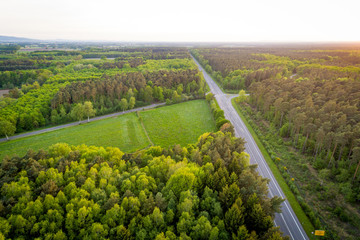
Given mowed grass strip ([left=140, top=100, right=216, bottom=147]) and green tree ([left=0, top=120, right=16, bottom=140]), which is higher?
green tree ([left=0, top=120, right=16, bottom=140])

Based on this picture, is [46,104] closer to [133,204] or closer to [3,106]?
[3,106]

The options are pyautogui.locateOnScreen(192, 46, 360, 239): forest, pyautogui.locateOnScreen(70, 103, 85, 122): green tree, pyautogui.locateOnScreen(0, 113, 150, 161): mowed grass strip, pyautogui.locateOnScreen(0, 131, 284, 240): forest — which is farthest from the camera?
pyautogui.locateOnScreen(70, 103, 85, 122): green tree

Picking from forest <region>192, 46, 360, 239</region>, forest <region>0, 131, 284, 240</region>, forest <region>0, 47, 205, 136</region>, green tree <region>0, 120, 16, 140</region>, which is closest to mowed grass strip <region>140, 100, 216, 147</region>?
forest <region>0, 47, 205, 136</region>

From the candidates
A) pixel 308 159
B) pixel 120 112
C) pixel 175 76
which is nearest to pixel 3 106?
pixel 120 112

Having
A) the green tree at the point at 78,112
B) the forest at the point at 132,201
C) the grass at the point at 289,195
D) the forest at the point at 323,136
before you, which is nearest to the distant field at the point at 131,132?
the green tree at the point at 78,112

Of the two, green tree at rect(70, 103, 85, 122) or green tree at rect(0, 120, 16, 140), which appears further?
green tree at rect(70, 103, 85, 122)

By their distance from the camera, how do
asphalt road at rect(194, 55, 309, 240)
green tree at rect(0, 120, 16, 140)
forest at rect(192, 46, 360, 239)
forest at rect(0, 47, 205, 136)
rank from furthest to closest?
forest at rect(0, 47, 205, 136), green tree at rect(0, 120, 16, 140), forest at rect(192, 46, 360, 239), asphalt road at rect(194, 55, 309, 240)

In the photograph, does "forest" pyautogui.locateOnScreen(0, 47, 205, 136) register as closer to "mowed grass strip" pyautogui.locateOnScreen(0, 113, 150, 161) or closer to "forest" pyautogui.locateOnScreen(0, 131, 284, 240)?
"mowed grass strip" pyautogui.locateOnScreen(0, 113, 150, 161)

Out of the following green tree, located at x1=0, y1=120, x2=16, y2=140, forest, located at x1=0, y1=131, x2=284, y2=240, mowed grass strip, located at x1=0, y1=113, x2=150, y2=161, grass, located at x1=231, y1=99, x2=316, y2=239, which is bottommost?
grass, located at x1=231, y1=99, x2=316, y2=239
